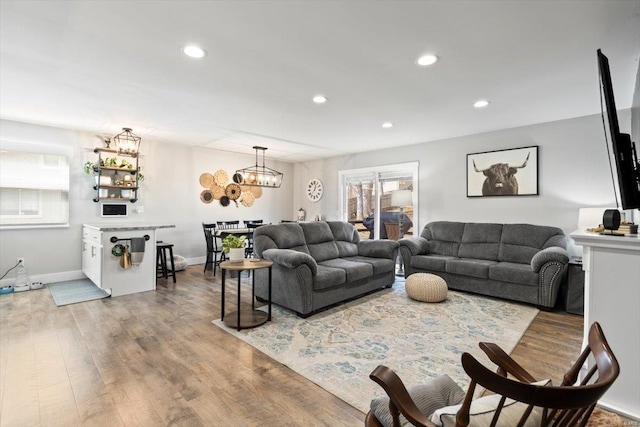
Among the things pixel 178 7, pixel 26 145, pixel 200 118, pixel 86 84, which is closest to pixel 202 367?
pixel 178 7

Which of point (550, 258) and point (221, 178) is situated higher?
point (221, 178)

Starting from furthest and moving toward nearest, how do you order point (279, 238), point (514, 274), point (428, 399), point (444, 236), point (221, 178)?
point (221, 178) → point (444, 236) → point (279, 238) → point (514, 274) → point (428, 399)

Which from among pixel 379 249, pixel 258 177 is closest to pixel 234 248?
pixel 379 249

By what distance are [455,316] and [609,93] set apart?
2.51 meters

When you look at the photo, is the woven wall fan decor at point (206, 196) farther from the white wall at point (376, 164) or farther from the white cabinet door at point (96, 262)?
the white cabinet door at point (96, 262)

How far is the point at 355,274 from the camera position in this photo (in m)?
3.92

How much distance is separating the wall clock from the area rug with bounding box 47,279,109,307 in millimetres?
4879

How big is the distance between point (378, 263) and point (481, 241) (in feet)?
5.80

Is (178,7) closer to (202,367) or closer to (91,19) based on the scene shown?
(91,19)

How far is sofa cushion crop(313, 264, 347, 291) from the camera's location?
3.49 m

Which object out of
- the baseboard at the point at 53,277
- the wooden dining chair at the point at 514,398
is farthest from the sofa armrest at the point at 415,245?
the baseboard at the point at 53,277

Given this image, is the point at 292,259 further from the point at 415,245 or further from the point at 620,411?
the point at 620,411

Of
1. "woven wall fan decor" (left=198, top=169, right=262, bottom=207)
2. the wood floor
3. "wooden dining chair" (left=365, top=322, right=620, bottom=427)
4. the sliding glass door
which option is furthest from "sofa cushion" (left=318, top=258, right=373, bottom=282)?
"woven wall fan decor" (left=198, top=169, right=262, bottom=207)

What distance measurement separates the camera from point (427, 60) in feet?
8.92
